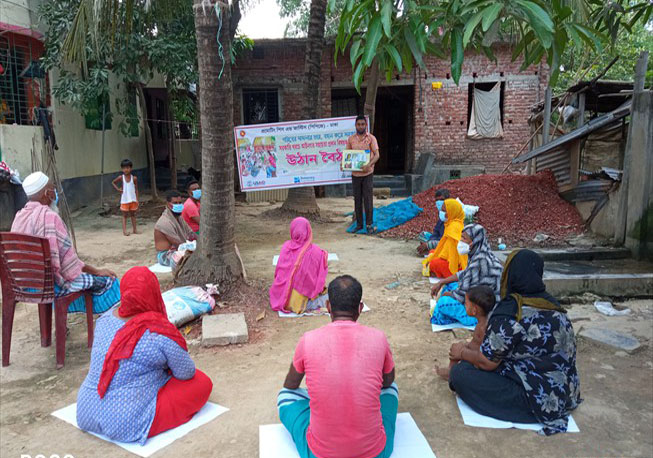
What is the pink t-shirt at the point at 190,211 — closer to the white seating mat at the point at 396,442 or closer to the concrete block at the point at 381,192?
the white seating mat at the point at 396,442

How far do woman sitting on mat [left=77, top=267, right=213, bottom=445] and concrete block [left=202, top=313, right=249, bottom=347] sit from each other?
4.05 ft

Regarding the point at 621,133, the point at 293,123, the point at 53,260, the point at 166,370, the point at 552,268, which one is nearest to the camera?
the point at 166,370

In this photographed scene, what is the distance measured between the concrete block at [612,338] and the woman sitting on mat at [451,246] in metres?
1.60

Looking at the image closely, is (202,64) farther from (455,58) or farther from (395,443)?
(395,443)

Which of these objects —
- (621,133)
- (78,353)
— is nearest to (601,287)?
(621,133)

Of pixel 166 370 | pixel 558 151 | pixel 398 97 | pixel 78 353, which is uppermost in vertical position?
pixel 398 97

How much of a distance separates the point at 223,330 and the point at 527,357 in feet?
8.24

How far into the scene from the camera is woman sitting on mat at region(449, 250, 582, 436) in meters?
2.78

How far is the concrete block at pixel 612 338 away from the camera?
155 inches

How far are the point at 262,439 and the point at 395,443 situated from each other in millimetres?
764

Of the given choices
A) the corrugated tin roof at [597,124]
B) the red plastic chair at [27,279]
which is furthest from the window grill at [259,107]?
the red plastic chair at [27,279]

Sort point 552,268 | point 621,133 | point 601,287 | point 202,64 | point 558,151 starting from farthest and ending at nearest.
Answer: point 558,151 < point 621,133 < point 552,268 < point 601,287 < point 202,64

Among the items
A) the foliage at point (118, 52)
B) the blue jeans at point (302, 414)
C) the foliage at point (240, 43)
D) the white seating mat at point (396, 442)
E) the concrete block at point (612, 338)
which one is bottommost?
the white seating mat at point (396, 442)

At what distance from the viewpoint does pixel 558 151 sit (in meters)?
8.73
